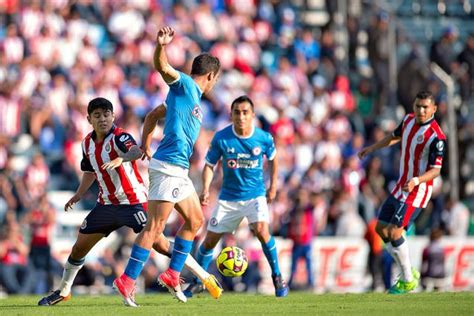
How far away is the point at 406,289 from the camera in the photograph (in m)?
15.9

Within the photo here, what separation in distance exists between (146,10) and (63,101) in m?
4.95

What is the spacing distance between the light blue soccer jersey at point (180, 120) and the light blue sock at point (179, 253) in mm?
887

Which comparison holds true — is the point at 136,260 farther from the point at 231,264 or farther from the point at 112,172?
the point at 231,264

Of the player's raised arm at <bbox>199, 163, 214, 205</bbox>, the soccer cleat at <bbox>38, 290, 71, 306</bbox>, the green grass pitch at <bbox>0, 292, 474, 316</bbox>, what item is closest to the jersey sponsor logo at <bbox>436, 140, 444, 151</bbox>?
the green grass pitch at <bbox>0, 292, 474, 316</bbox>

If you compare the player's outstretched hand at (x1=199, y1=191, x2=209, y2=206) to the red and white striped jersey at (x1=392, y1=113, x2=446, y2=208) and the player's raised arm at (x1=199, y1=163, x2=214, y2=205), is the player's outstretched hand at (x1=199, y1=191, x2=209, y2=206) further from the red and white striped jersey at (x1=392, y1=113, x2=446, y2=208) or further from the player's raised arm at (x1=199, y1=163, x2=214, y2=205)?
the red and white striped jersey at (x1=392, y1=113, x2=446, y2=208)

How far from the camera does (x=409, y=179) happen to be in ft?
51.4

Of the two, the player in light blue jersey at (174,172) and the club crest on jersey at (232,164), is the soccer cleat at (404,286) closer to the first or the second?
the club crest on jersey at (232,164)

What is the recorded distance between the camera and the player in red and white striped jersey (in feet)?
51.2

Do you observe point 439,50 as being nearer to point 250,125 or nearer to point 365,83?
point 365,83

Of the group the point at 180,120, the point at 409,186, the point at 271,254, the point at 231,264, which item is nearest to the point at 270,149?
the point at 271,254

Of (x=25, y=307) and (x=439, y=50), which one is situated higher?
(x=439, y=50)

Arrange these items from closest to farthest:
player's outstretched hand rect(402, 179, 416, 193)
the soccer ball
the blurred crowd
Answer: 1. player's outstretched hand rect(402, 179, 416, 193)
2. the soccer ball
3. the blurred crowd

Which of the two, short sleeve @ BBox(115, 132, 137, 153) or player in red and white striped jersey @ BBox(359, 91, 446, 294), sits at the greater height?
short sleeve @ BBox(115, 132, 137, 153)

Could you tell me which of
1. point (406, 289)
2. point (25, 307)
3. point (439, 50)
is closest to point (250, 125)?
point (406, 289)
